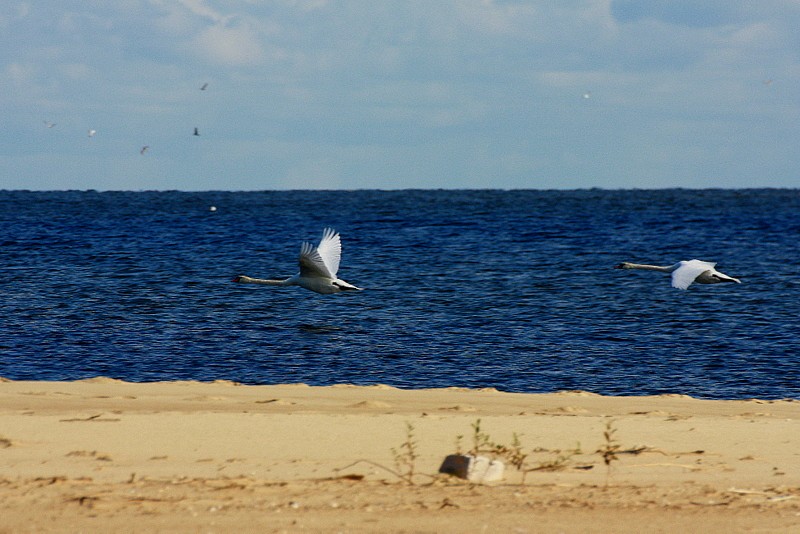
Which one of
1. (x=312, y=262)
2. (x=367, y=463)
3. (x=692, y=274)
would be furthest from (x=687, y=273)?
(x=367, y=463)

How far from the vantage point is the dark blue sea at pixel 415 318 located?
16.7 metres

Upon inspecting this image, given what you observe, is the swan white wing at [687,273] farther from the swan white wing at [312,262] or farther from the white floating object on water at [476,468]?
the white floating object on water at [476,468]

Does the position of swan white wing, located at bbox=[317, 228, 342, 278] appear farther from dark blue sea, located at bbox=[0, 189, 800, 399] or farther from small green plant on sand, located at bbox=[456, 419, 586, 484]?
small green plant on sand, located at bbox=[456, 419, 586, 484]

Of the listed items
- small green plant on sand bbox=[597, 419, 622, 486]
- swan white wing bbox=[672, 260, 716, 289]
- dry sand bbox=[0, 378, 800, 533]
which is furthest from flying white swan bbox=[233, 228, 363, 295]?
small green plant on sand bbox=[597, 419, 622, 486]

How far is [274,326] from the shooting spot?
2181cm

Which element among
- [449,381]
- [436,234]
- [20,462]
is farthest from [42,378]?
[436,234]

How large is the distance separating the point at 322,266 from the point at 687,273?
496 centimetres

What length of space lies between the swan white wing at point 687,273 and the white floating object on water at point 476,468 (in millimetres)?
7296

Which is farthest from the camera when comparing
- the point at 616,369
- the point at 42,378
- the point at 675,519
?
the point at 616,369

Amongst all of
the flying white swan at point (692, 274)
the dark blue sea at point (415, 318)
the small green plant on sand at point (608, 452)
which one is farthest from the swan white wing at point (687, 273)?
the small green plant on sand at point (608, 452)

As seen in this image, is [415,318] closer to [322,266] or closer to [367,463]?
[322,266]

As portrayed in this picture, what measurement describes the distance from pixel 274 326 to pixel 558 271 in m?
14.9

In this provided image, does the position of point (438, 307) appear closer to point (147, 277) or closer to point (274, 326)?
point (274, 326)

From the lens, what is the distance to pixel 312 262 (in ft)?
50.8
